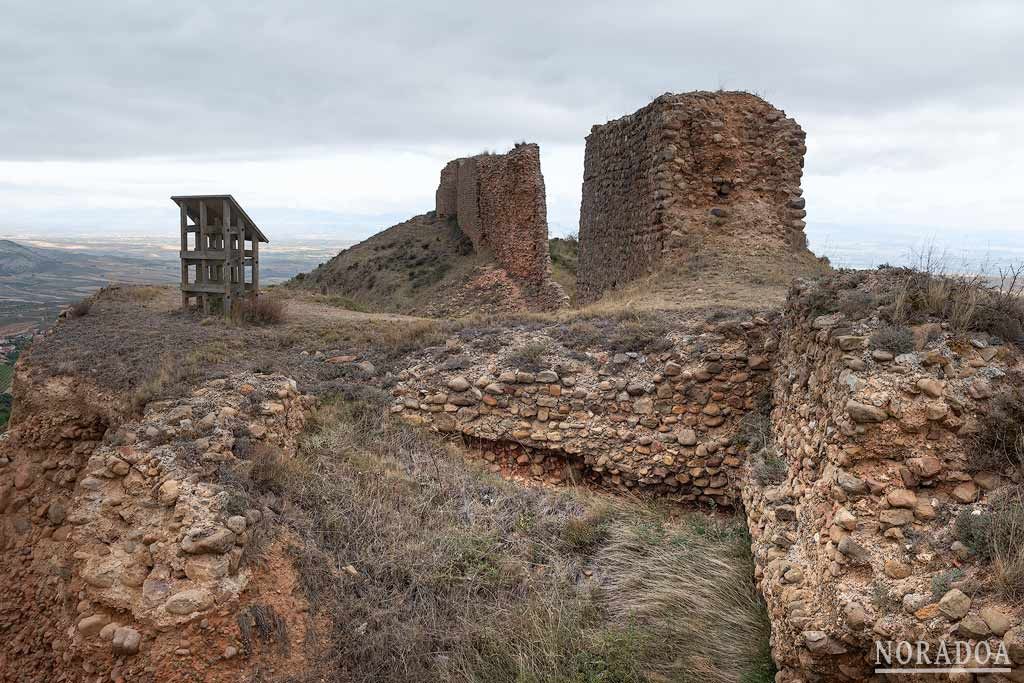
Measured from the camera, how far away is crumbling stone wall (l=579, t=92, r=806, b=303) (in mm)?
11953

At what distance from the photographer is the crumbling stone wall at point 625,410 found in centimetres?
678

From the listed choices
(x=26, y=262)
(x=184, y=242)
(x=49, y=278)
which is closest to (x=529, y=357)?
(x=184, y=242)

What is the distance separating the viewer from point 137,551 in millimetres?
4754

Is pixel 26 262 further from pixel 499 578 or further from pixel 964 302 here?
pixel 964 302

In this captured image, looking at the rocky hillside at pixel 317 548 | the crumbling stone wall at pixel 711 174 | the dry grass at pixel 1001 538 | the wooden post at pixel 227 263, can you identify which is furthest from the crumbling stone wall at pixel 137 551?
the crumbling stone wall at pixel 711 174

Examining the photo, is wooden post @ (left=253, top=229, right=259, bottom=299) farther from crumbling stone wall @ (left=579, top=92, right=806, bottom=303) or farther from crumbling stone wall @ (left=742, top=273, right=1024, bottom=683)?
crumbling stone wall @ (left=742, top=273, right=1024, bottom=683)

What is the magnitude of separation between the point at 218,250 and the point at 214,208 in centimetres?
79

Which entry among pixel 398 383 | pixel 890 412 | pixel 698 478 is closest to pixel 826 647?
pixel 890 412

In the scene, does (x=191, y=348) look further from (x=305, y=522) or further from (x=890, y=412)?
(x=890, y=412)

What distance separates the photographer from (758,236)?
1226 cm

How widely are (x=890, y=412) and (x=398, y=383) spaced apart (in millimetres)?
5438

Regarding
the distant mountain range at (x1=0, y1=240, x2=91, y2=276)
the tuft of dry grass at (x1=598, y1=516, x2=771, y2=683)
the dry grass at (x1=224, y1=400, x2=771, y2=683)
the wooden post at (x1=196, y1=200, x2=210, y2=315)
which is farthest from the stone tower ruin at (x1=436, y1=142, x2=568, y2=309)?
the distant mountain range at (x1=0, y1=240, x2=91, y2=276)

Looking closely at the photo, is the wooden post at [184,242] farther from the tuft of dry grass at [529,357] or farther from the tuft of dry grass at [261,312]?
the tuft of dry grass at [529,357]

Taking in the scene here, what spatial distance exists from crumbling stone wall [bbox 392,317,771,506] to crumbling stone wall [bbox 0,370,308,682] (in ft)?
7.10
